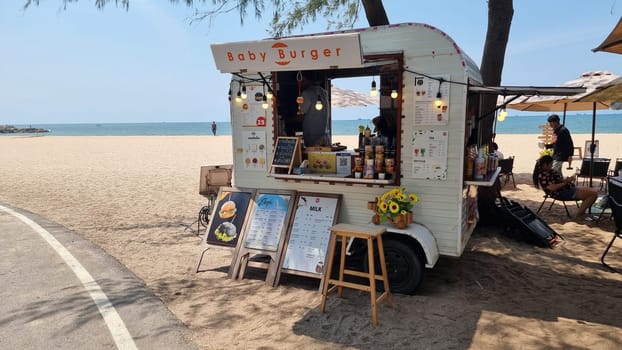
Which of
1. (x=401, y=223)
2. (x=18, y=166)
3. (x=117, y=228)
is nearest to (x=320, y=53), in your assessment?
(x=401, y=223)

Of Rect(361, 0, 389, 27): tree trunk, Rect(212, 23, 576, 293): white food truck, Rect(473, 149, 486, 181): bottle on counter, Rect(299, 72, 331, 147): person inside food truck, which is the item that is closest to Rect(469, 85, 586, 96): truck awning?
Rect(212, 23, 576, 293): white food truck

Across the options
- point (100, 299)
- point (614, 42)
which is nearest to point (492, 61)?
point (614, 42)

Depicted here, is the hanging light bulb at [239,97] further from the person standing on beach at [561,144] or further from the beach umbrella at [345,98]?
the person standing on beach at [561,144]

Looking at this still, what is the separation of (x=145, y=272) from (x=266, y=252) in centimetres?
165

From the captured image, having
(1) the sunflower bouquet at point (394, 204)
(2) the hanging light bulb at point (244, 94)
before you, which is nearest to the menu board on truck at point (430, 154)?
(1) the sunflower bouquet at point (394, 204)

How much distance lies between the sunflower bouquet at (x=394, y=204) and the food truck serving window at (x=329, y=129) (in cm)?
19

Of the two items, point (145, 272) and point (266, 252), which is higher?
point (266, 252)

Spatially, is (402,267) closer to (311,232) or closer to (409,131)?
(311,232)

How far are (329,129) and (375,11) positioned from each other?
88.5 inches

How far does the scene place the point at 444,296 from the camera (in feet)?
14.2

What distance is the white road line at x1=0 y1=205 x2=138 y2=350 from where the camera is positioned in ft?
11.5

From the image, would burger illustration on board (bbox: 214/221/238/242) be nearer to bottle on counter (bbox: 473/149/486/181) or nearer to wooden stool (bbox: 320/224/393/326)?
wooden stool (bbox: 320/224/393/326)

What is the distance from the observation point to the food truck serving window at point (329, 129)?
4.57 metres

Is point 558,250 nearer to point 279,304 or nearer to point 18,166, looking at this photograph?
point 279,304
